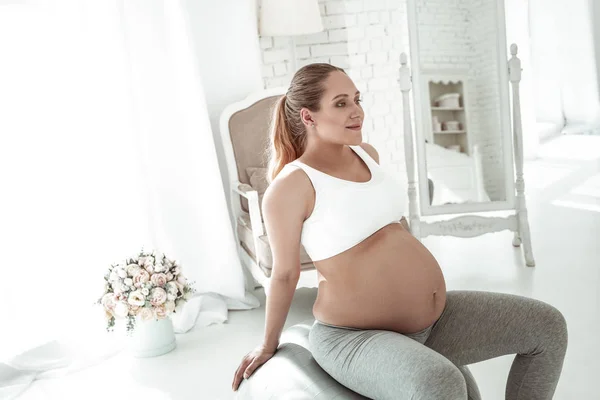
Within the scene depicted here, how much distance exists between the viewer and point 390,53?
5.13 m

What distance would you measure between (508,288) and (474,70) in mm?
1311

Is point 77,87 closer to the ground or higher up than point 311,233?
higher up

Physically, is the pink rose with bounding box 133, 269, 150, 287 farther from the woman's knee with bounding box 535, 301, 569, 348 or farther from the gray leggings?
the woman's knee with bounding box 535, 301, 569, 348

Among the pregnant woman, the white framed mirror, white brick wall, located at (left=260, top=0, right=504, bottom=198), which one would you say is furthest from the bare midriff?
white brick wall, located at (left=260, top=0, right=504, bottom=198)

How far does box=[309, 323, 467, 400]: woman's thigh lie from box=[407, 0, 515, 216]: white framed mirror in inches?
99.9

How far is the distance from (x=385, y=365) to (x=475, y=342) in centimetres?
34

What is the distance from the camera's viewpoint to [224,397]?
2.55 metres

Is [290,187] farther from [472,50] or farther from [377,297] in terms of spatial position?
[472,50]

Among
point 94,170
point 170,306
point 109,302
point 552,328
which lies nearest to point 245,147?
point 94,170

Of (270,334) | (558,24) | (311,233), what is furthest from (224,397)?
(558,24)

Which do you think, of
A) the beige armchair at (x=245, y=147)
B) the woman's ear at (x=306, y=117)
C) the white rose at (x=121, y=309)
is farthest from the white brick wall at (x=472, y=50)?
the woman's ear at (x=306, y=117)

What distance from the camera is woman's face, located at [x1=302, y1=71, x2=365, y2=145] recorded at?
72.3 inches

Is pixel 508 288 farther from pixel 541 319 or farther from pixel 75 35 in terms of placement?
pixel 75 35

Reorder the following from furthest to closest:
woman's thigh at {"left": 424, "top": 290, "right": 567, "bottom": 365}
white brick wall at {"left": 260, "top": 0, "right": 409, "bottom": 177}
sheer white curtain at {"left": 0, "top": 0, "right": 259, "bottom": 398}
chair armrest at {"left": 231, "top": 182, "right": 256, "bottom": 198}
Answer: white brick wall at {"left": 260, "top": 0, "right": 409, "bottom": 177}, chair armrest at {"left": 231, "top": 182, "right": 256, "bottom": 198}, sheer white curtain at {"left": 0, "top": 0, "right": 259, "bottom": 398}, woman's thigh at {"left": 424, "top": 290, "right": 567, "bottom": 365}
